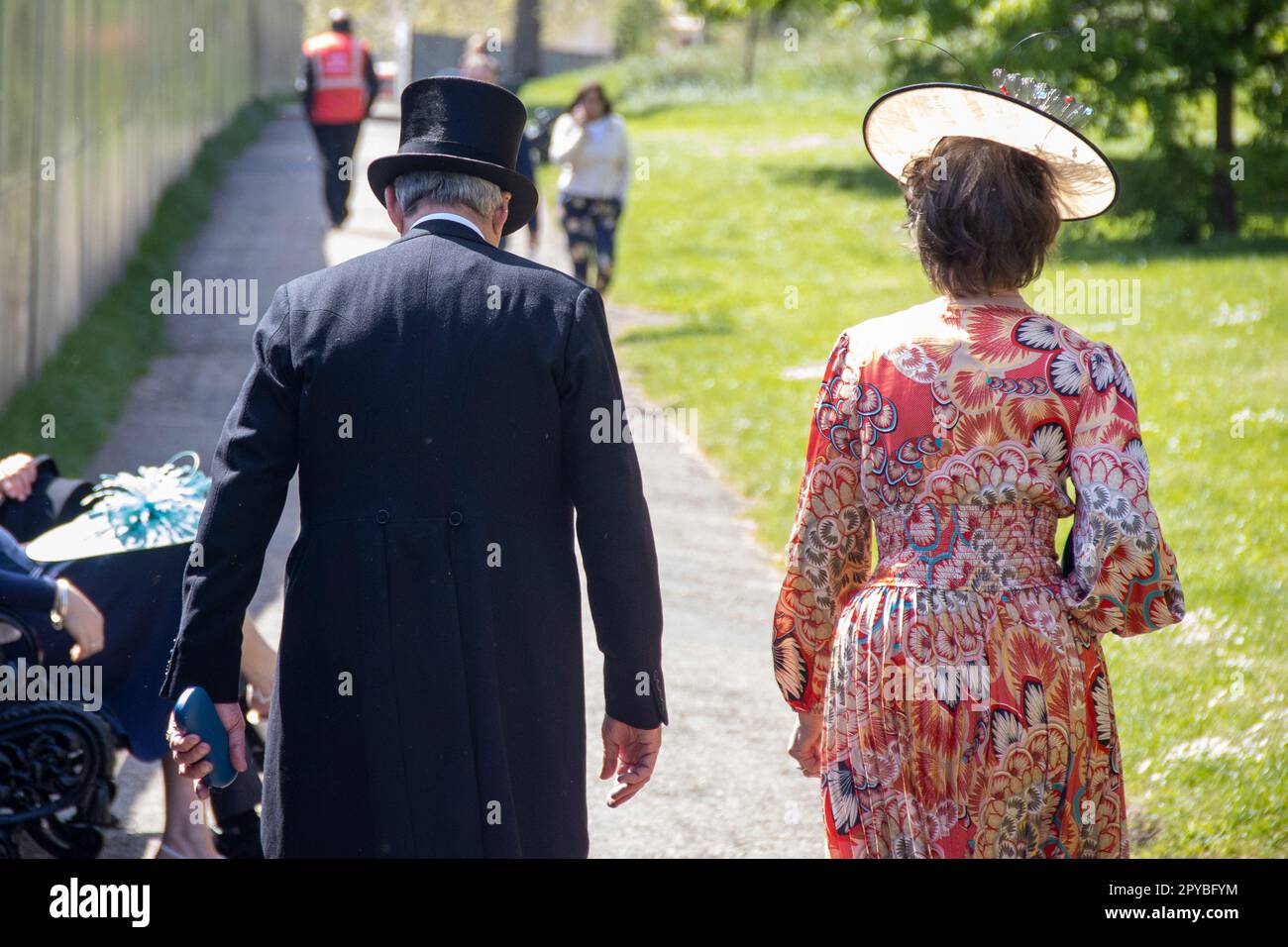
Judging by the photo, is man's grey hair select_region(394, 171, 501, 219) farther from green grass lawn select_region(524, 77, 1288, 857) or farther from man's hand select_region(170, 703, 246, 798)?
man's hand select_region(170, 703, 246, 798)

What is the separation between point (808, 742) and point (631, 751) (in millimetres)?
360

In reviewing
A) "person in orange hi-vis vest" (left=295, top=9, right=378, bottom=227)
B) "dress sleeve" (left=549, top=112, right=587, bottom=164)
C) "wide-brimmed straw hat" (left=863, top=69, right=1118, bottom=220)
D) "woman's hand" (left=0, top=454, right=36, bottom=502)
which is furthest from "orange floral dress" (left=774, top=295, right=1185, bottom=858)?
"person in orange hi-vis vest" (left=295, top=9, right=378, bottom=227)

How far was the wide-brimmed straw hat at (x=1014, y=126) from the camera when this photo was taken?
2691 mm

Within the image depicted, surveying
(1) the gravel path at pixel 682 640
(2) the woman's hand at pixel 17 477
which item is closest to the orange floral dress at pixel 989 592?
(1) the gravel path at pixel 682 640

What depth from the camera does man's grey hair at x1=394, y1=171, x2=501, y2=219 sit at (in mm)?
3010

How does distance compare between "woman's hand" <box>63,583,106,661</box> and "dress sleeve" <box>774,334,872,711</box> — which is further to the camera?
"woman's hand" <box>63,583,106,661</box>

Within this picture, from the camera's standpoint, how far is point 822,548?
9.32 feet

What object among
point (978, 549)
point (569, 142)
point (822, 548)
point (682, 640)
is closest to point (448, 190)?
point (822, 548)

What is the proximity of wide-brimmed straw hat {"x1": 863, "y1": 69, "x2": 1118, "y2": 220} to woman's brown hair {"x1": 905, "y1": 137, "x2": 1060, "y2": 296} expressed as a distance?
3 centimetres

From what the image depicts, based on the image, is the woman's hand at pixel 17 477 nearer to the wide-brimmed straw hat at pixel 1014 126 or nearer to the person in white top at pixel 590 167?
the wide-brimmed straw hat at pixel 1014 126

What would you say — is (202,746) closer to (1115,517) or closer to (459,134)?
(459,134)
